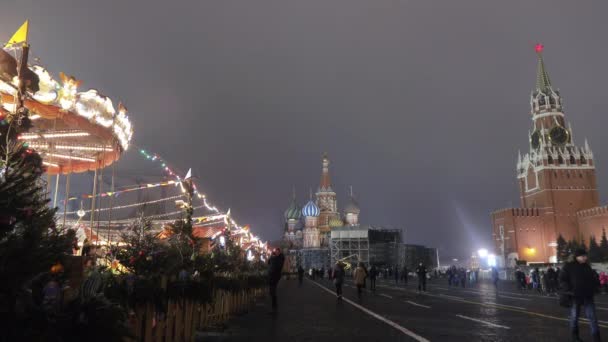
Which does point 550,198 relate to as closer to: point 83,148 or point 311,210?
point 311,210

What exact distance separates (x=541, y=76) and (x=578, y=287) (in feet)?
340

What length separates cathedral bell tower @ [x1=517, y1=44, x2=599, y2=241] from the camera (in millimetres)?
80062

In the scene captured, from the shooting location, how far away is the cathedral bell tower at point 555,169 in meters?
80.1

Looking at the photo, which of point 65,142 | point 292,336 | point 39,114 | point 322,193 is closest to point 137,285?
point 292,336

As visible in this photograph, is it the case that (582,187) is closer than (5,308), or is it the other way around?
(5,308)

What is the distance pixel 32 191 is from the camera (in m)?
4.60

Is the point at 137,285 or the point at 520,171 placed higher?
the point at 520,171

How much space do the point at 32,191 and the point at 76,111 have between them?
12.4 m

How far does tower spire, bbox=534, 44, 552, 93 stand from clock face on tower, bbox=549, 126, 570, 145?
32.6 ft

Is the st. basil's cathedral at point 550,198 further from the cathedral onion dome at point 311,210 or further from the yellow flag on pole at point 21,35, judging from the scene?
the yellow flag on pole at point 21,35

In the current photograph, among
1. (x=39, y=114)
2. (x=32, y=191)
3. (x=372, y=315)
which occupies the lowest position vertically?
(x=372, y=315)

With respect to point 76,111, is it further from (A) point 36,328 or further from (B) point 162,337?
(A) point 36,328

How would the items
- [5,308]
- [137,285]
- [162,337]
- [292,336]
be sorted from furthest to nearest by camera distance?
[292,336] → [162,337] → [137,285] → [5,308]

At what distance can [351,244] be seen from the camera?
282ft
